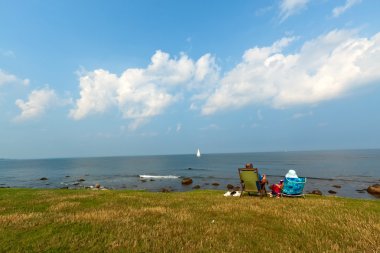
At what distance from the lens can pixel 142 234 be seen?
23.4 ft

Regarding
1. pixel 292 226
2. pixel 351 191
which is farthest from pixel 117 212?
pixel 351 191

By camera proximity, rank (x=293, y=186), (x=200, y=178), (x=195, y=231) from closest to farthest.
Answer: (x=195, y=231) < (x=293, y=186) < (x=200, y=178)

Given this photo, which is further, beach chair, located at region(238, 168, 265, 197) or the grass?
beach chair, located at region(238, 168, 265, 197)

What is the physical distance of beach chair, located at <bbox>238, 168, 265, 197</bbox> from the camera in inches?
592

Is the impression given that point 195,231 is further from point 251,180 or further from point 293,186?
point 293,186

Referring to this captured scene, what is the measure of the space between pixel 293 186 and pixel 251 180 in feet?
8.27

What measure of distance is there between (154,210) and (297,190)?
9.22 metres

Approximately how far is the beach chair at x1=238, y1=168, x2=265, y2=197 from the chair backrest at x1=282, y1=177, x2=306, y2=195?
1.52m

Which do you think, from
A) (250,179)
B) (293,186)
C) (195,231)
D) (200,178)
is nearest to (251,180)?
(250,179)

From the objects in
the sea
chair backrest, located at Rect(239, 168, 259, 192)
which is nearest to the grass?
chair backrest, located at Rect(239, 168, 259, 192)

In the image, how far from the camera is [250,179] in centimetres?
1522

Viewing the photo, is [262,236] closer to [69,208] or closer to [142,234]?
[142,234]

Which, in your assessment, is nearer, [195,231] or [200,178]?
[195,231]

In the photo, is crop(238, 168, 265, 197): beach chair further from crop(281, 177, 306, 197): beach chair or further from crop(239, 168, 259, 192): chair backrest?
crop(281, 177, 306, 197): beach chair
